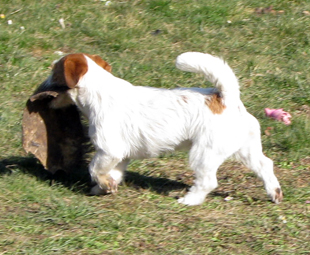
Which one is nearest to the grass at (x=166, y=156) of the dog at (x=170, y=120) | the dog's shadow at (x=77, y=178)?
the dog's shadow at (x=77, y=178)

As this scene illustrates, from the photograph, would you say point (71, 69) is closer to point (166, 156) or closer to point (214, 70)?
point (214, 70)

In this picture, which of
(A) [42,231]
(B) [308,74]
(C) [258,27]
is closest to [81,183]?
(A) [42,231]

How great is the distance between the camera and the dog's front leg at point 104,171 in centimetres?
500

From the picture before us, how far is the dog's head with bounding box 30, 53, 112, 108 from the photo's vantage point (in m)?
4.87

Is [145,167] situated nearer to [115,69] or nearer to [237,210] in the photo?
[237,210]

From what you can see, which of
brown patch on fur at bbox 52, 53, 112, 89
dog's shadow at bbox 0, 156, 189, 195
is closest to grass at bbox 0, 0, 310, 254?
dog's shadow at bbox 0, 156, 189, 195

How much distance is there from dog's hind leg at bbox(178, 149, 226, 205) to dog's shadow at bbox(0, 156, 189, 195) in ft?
1.20

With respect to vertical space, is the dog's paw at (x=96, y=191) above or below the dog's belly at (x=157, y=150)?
below

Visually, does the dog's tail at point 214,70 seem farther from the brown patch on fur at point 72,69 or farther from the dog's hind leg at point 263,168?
the brown patch on fur at point 72,69

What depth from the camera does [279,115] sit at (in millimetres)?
6512

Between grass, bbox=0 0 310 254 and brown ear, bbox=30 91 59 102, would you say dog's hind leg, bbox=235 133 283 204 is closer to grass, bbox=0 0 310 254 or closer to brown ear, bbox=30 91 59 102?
grass, bbox=0 0 310 254

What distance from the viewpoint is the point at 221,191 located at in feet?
17.8

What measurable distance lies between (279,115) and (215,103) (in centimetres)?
186

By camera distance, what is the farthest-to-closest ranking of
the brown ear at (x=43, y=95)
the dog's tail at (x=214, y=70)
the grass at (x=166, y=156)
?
the brown ear at (x=43, y=95), the dog's tail at (x=214, y=70), the grass at (x=166, y=156)
